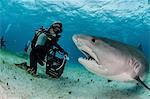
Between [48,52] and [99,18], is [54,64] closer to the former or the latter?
[48,52]

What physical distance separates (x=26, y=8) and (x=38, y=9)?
0.35 ft

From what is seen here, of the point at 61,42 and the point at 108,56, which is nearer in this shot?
the point at 108,56

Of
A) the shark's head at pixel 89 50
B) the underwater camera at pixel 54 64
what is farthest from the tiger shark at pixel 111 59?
the underwater camera at pixel 54 64

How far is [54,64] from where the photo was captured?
3457mm

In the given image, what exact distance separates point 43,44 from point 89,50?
50 cm

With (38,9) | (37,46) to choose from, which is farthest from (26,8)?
(37,46)

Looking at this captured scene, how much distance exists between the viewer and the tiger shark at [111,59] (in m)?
3.09

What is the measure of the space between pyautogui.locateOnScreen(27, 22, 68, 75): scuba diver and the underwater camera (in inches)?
1.6

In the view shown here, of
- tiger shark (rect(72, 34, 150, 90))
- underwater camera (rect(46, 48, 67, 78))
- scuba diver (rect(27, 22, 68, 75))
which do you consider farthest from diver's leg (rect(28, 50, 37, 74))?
tiger shark (rect(72, 34, 150, 90))

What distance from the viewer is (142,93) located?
3424 millimetres

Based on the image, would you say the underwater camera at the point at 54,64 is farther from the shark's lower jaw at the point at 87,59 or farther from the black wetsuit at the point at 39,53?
the shark's lower jaw at the point at 87,59

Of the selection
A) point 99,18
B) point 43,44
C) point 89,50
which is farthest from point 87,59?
point 43,44

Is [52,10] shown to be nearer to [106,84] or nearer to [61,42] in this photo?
[61,42]

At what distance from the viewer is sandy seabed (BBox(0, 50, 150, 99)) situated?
3.41 meters
